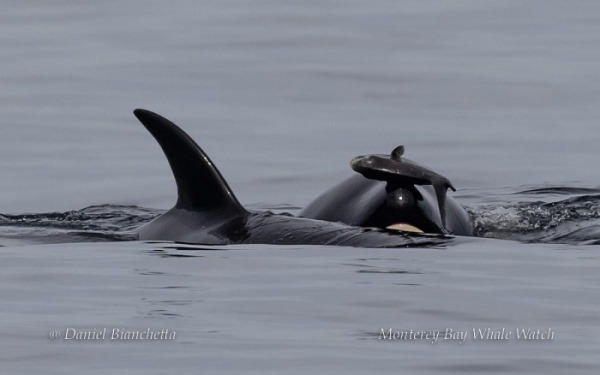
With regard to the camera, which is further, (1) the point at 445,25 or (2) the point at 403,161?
(1) the point at 445,25

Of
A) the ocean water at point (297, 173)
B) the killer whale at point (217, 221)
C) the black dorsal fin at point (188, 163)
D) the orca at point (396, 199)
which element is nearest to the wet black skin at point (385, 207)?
the orca at point (396, 199)

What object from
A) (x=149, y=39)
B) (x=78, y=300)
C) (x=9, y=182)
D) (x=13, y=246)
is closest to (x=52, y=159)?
(x=9, y=182)

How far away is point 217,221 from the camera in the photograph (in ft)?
36.2

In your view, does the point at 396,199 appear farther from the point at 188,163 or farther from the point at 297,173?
the point at 297,173

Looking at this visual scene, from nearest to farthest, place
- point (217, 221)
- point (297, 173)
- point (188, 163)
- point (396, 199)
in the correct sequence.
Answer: point (188, 163)
point (217, 221)
point (396, 199)
point (297, 173)

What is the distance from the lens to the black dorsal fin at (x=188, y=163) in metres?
10.7

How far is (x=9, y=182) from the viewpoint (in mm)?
15797

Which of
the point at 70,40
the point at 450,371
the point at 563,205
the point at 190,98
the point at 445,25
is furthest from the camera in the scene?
the point at 445,25

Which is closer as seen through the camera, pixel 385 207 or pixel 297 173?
pixel 385 207

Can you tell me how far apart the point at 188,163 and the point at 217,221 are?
1.55 ft

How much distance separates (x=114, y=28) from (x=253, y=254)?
17282 mm

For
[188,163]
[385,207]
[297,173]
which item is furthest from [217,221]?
[297,173]

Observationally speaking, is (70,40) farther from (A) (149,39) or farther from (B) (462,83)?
(B) (462,83)

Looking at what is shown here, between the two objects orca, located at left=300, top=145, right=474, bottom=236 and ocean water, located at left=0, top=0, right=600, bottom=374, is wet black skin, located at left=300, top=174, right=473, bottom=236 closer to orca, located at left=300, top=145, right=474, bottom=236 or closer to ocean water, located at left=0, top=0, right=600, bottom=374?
orca, located at left=300, top=145, right=474, bottom=236
